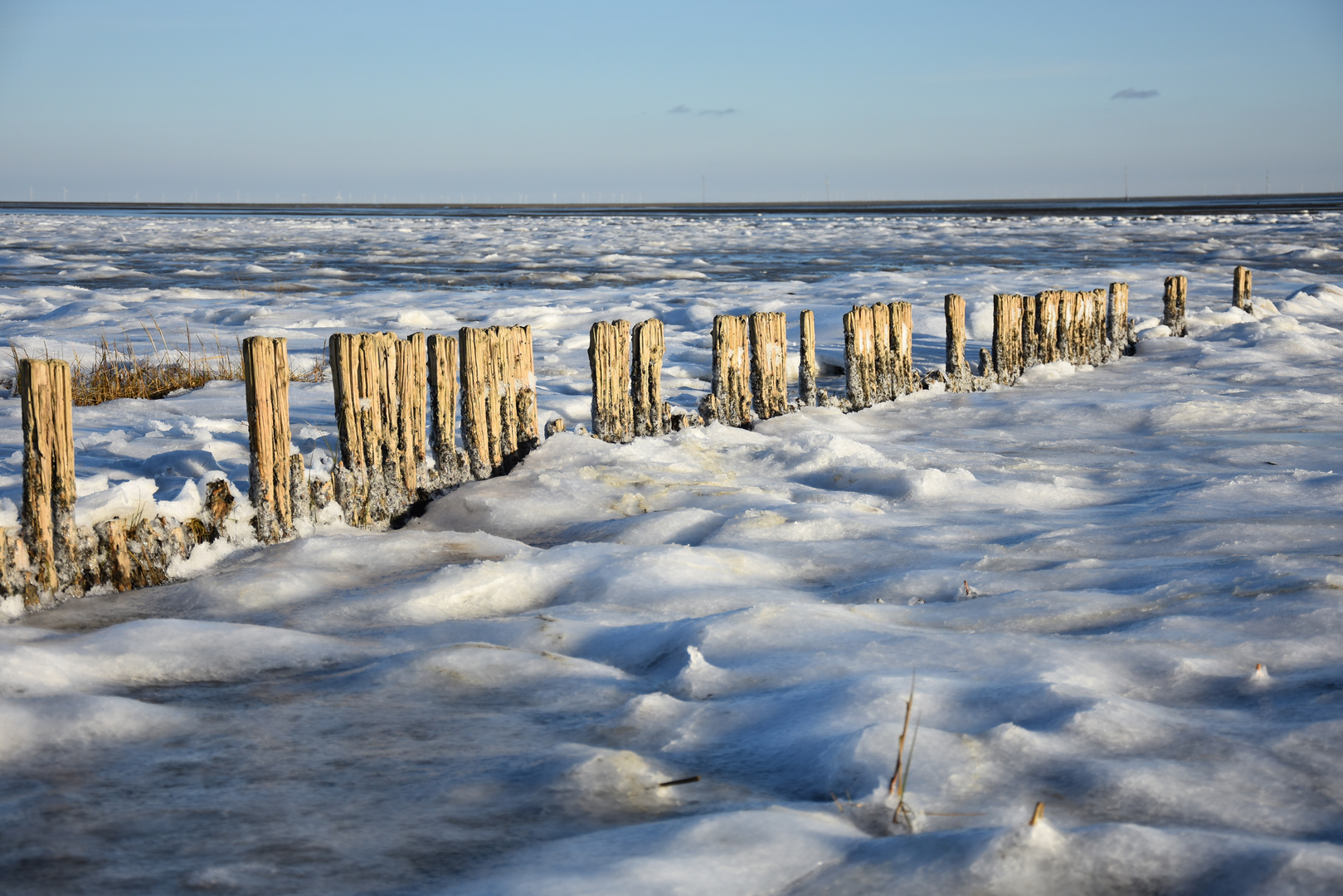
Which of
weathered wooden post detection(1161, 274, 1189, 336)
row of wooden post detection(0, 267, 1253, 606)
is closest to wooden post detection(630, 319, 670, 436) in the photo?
row of wooden post detection(0, 267, 1253, 606)

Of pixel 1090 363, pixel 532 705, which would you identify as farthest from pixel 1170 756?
pixel 1090 363

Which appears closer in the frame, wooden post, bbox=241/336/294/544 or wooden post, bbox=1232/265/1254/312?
wooden post, bbox=241/336/294/544

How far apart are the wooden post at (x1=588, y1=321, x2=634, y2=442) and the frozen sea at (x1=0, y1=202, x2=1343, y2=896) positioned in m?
0.22

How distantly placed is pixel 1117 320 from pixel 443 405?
7380 mm

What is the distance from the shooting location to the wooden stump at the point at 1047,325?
342 inches

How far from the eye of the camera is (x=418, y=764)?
8.29ft

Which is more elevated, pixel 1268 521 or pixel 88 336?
pixel 88 336

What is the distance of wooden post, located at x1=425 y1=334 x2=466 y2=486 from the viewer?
4.81 metres

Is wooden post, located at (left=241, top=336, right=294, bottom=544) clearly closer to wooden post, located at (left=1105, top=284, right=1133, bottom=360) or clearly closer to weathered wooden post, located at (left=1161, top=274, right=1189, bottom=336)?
wooden post, located at (left=1105, top=284, right=1133, bottom=360)

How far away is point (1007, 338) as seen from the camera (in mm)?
8320

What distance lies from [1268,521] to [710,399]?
3.08m

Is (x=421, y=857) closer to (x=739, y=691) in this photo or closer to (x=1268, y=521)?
(x=739, y=691)

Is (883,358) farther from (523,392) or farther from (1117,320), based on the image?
(1117,320)

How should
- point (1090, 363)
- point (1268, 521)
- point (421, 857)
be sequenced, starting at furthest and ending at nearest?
point (1090, 363), point (1268, 521), point (421, 857)
